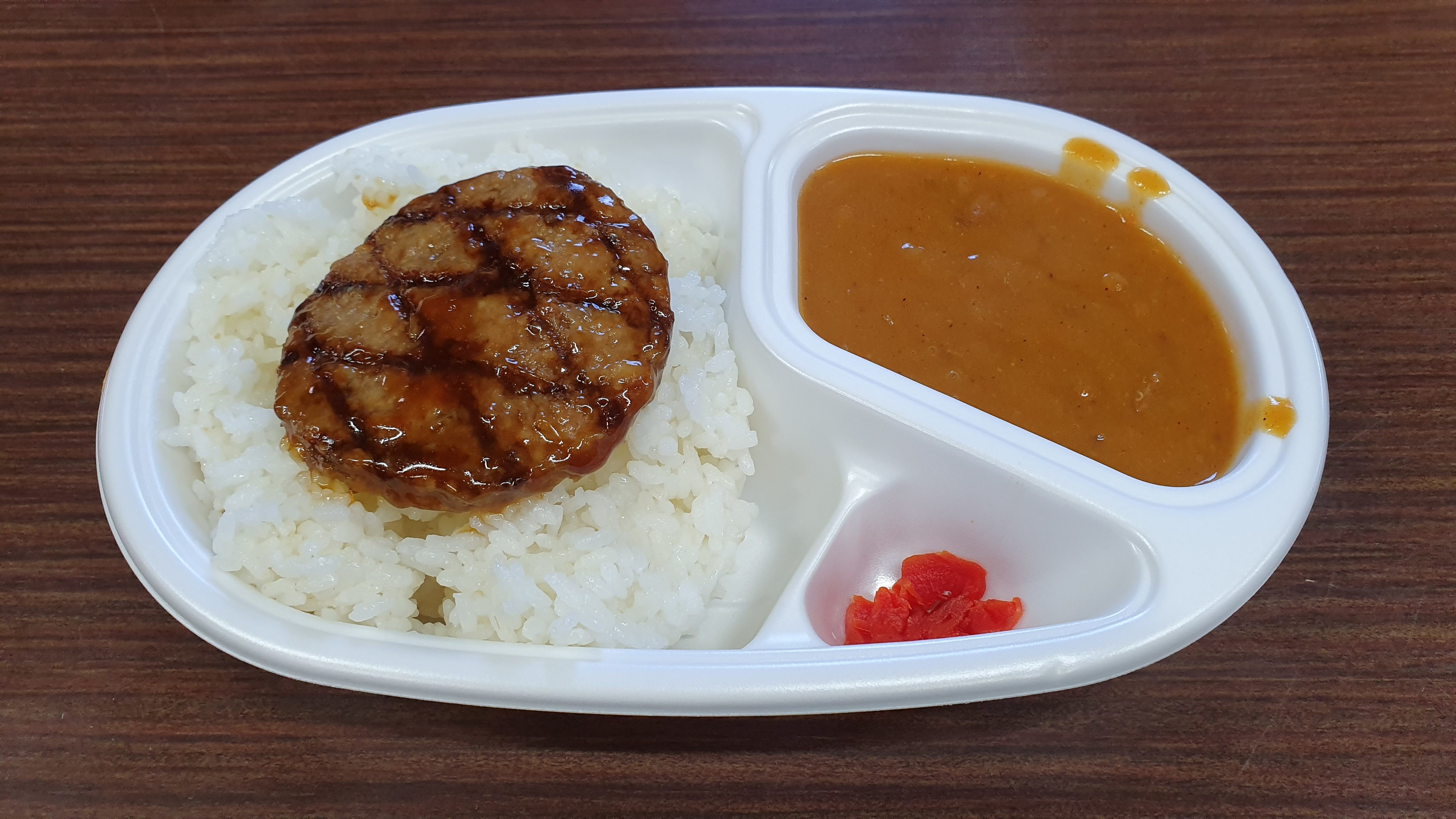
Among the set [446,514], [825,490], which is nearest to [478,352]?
[446,514]

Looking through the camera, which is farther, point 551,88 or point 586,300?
point 551,88

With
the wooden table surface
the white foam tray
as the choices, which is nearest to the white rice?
the white foam tray

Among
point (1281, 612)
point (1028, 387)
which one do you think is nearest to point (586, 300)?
point (1028, 387)

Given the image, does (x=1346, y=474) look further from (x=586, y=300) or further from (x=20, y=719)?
(x=20, y=719)

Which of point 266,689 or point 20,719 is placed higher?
point 266,689

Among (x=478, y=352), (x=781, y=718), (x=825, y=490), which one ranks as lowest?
(x=781, y=718)

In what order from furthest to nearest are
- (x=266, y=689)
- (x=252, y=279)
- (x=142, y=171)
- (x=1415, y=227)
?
(x=142, y=171) → (x=1415, y=227) → (x=252, y=279) → (x=266, y=689)

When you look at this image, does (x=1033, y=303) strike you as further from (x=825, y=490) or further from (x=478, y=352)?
(x=478, y=352)
